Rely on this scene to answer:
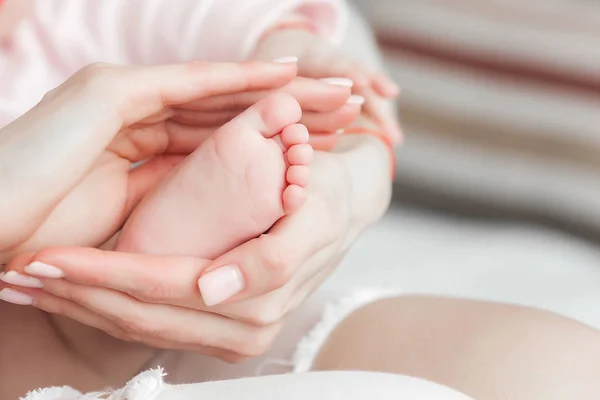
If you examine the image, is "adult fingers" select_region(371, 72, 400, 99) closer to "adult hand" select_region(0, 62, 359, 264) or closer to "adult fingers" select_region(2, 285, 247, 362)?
"adult hand" select_region(0, 62, 359, 264)

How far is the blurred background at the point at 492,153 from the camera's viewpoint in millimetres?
865

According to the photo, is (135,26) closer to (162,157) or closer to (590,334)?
(162,157)

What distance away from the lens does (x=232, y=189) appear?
1.49 feet

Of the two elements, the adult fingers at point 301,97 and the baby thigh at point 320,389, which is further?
the adult fingers at point 301,97

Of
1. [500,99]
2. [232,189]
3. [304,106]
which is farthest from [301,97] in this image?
[500,99]

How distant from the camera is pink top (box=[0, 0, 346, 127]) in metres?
0.71

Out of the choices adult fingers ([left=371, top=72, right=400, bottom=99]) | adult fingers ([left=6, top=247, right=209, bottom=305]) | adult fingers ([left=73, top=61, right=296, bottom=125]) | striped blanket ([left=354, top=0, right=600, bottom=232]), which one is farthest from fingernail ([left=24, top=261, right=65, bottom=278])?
striped blanket ([left=354, top=0, right=600, bottom=232])

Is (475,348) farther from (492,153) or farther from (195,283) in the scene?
(492,153)

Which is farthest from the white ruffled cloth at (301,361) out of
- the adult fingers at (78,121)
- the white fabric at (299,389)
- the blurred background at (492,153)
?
the blurred background at (492,153)

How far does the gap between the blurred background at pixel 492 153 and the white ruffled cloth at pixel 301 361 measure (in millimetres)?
220

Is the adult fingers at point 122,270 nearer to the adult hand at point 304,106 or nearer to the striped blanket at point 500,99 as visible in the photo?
the adult hand at point 304,106

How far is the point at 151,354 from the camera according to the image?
0.57 m

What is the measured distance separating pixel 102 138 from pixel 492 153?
633mm

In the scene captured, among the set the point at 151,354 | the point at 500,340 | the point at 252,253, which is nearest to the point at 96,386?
the point at 151,354
